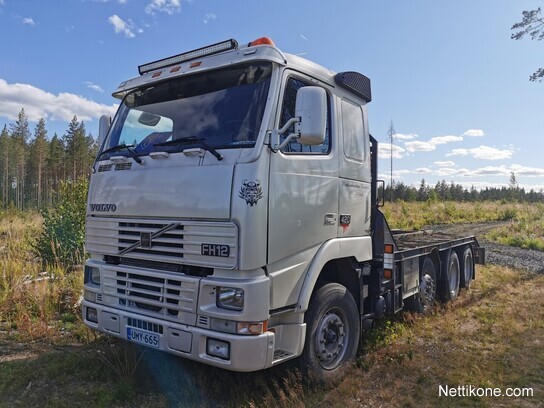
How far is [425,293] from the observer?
6863 millimetres

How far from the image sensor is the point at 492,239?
19.0 m

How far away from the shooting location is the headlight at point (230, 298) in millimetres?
3275

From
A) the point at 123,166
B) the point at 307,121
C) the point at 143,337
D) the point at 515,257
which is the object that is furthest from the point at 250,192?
the point at 515,257

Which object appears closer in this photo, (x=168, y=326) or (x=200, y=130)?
(x=168, y=326)

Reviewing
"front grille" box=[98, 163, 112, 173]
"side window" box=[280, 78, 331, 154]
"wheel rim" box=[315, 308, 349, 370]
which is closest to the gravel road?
"wheel rim" box=[315, 308, 349, 370]

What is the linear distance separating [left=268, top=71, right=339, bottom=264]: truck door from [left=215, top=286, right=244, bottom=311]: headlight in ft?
1.28

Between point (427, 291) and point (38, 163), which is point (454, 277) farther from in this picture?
point (38, 163)

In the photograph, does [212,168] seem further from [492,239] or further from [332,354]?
[492,239]

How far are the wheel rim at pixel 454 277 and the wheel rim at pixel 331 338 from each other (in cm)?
422

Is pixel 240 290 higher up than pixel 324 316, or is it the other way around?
pixel 240 290

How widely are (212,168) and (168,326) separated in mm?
1398

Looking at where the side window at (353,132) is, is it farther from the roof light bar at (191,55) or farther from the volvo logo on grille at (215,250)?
the volvo logo on grille at (215,250)

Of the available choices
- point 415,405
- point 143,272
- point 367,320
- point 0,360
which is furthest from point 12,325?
point 415,405

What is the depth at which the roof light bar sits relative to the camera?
395cm
